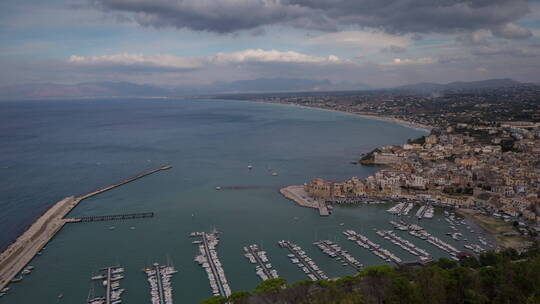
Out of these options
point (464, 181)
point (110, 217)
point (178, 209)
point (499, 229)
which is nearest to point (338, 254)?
point (499, 229)

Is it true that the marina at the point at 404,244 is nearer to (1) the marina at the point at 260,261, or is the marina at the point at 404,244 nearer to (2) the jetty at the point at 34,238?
(1) the marina at the point at 260,261

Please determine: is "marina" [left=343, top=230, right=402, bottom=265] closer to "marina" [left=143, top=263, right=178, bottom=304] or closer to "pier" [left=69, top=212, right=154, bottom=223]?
"marina" [left=143, top=263, right=178, bottom=304]

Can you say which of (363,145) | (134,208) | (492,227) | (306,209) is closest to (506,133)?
(363,145)

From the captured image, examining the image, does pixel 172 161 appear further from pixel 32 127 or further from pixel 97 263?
pixel 32 127

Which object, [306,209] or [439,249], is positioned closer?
[439,249]

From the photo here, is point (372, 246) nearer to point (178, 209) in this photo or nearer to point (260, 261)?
point (260, 261)

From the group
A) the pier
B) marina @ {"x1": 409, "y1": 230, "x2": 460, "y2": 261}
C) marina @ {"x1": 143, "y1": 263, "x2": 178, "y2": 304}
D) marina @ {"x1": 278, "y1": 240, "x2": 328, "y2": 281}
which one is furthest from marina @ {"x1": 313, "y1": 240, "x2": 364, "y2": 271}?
the pier

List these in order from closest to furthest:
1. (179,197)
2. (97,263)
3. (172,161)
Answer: (97,263), (179,197), (172,161)
